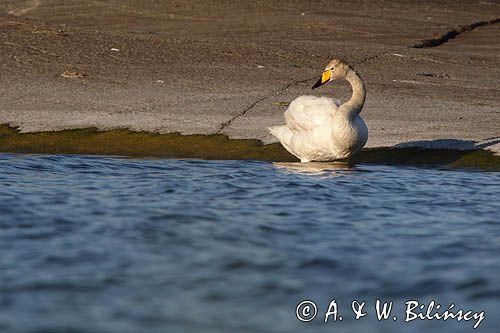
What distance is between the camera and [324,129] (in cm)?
1195

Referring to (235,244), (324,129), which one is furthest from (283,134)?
(235,244)

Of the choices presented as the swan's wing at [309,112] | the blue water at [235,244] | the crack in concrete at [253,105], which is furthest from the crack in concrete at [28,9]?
the swan's wing at [309,112]

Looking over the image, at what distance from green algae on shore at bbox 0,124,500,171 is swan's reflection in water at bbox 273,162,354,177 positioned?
41cm

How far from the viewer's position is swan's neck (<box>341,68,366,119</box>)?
12031 millimetres

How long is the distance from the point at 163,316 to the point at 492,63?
47.8 ft

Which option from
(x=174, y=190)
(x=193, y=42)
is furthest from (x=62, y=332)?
(x=193, y=42)

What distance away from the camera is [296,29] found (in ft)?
81.7

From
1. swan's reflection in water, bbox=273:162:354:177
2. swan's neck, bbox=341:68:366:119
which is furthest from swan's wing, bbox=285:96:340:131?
swan's reflection in water, bbox=273:162:354:177

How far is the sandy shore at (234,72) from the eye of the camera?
14383mm

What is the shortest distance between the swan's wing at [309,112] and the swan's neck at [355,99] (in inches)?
6.7

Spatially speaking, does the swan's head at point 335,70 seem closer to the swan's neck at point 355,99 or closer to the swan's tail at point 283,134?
the swan's neck at point 355,99

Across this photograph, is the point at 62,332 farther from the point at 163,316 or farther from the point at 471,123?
the point at 471,123

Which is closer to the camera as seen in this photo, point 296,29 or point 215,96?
point 215,96

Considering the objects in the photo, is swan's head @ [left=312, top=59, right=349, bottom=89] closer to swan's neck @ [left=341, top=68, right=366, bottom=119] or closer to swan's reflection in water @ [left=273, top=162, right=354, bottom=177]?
swan's neck @ [left=341, top=68, right=366, bottom=119]
